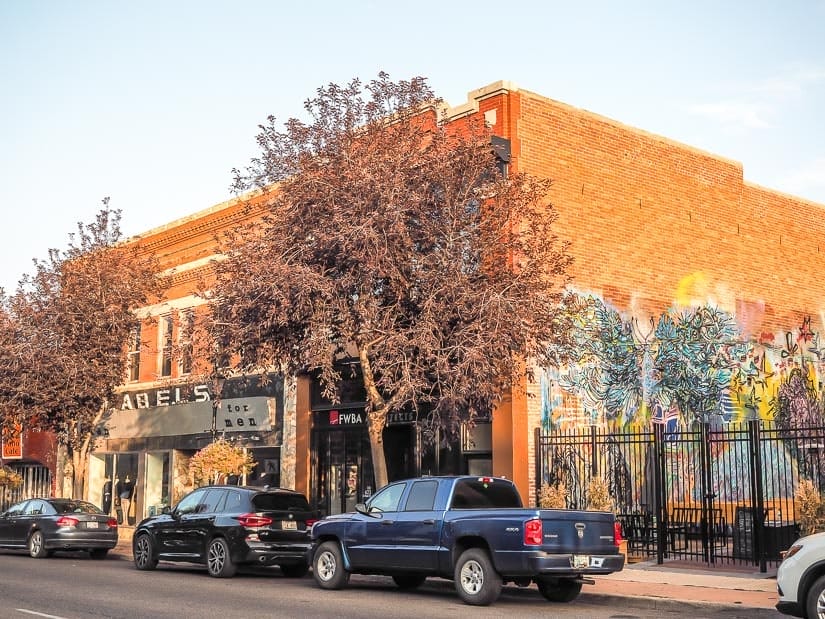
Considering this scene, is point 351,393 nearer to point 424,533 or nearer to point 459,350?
point 459,350

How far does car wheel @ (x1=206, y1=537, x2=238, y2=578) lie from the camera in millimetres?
17891

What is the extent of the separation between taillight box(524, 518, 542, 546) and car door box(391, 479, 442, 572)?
5.36 ft

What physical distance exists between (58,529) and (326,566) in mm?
9438

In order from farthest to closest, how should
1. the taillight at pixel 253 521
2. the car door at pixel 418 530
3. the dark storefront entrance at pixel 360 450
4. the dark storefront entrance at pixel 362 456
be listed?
the dark storefront entrance at pixel 362 456 < the dark storefront entrance at pixel 360 450 < the taillight at pixel 253 521 < the car door at pixel 418 530

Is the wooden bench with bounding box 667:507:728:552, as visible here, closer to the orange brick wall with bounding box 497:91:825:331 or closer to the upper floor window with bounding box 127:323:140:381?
the orange brick wall with bounding box 497:91:825:331

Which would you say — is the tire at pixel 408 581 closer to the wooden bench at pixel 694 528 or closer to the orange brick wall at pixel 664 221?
the wooden bench at pixel 694 528

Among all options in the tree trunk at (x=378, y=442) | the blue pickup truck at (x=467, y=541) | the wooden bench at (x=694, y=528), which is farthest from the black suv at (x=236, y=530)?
the wooden bench at (x=694, y=528)

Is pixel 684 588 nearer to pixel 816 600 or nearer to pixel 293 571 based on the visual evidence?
pixel 816 600

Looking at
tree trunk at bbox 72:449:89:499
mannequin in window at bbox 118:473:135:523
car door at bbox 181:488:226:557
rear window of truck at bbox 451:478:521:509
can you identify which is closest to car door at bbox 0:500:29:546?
tree trunk at bbox 72:449:89:499

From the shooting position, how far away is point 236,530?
58.5 feet

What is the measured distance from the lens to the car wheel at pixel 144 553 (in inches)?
773

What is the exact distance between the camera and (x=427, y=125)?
24031 millimetres

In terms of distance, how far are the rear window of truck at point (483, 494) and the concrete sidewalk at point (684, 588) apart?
1753 mm

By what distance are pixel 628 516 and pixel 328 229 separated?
8493 mm
